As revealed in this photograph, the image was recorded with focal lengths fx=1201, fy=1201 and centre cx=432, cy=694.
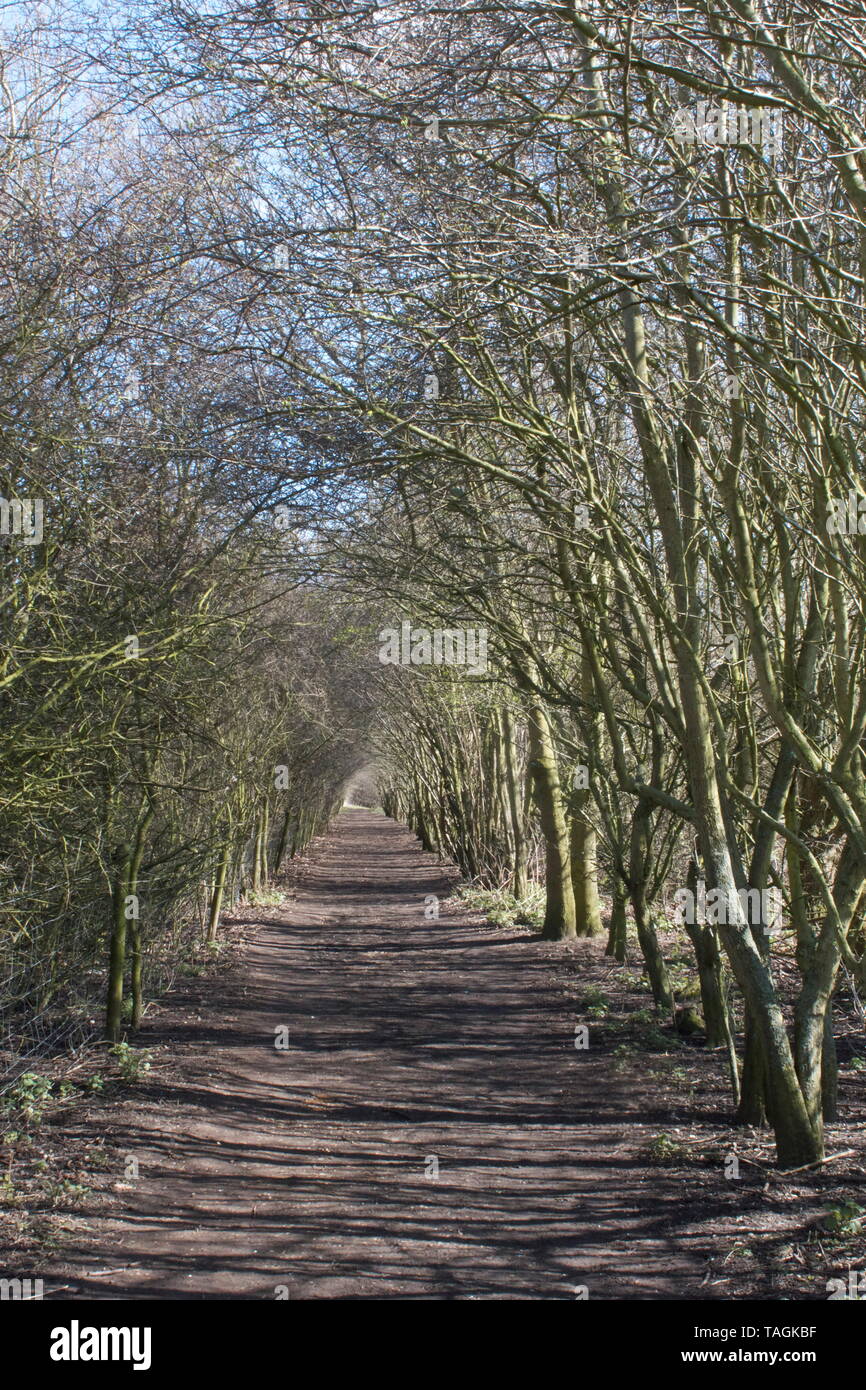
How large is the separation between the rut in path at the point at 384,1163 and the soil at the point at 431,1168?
0.06ft

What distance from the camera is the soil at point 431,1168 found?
4938 mm

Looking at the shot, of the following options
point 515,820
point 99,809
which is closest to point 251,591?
point 99,809

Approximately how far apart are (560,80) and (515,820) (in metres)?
15.6

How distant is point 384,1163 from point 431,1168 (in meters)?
0.31

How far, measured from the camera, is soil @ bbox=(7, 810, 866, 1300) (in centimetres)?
494

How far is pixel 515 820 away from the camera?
21.2 meters

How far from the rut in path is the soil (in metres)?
0.02

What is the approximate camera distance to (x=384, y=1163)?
21.7 ft

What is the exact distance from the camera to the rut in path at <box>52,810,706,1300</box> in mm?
4961

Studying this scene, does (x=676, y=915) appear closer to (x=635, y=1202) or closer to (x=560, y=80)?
(x=635, y=1202)

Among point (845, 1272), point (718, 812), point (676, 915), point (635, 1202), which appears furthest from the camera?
point (676, 915)

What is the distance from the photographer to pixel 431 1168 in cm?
645

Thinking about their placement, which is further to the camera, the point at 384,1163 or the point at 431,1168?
the point at 384,1163

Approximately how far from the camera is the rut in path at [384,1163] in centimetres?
496
